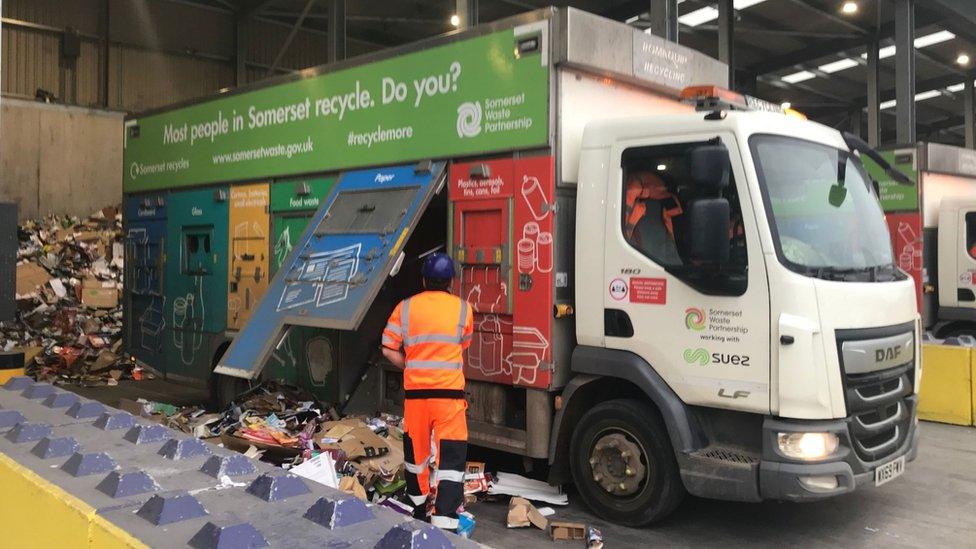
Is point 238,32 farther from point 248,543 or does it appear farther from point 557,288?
point 248,543

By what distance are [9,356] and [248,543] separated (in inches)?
150

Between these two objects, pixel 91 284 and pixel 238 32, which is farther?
pixel 238 32

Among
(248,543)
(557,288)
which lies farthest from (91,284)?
(248,543)

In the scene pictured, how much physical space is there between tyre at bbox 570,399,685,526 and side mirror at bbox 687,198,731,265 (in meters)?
1.07

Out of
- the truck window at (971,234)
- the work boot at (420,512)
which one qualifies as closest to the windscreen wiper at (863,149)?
the work boot at (420,512)

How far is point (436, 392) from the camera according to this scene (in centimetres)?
454

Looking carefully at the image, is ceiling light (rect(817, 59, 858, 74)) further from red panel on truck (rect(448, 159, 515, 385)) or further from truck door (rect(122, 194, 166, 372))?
red panel on truck (rect(448, 159, 515, 385))

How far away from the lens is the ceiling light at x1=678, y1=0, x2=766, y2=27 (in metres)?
16.7

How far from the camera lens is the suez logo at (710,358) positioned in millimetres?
4398

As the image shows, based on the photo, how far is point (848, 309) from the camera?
4352 mm

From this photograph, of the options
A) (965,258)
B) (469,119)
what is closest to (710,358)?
(469,119)

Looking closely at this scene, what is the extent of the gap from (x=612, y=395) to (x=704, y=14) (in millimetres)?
14329

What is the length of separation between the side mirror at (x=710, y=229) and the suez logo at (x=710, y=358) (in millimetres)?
531

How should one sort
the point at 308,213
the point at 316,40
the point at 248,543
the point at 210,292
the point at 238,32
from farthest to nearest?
1. the point at 316,40
2. the point at 238,32
3. the point at 210,292
4. the point at 308,213
5. the point at 248,543
